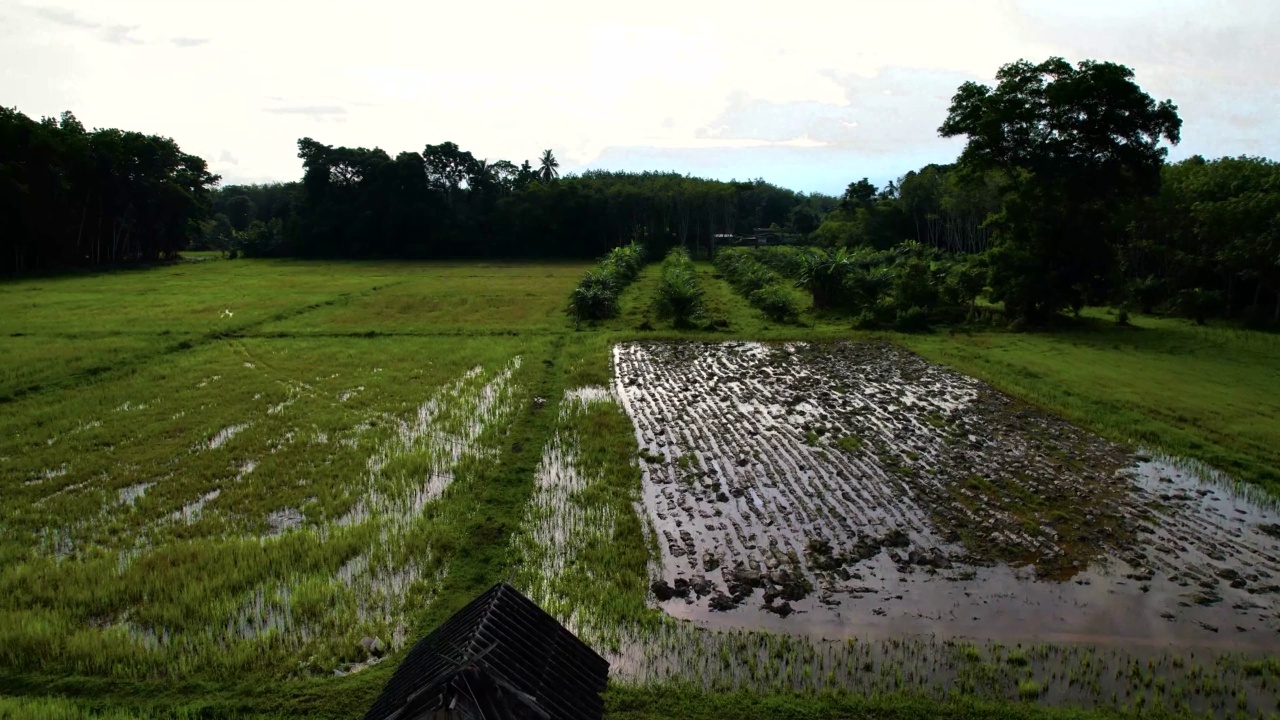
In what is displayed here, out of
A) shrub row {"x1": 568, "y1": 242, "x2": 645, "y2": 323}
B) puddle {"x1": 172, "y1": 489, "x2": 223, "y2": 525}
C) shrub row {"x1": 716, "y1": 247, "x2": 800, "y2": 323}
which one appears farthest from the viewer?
shrub row {"x1": 716, "y1": 247, "x2": 800, "y2": 323}

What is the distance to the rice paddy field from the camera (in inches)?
241

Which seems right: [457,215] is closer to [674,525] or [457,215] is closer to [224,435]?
[224,435]

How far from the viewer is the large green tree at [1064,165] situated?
20578 millimetres

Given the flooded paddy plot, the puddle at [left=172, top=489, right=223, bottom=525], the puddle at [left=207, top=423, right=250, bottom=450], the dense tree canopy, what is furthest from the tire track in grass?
the dense tree canopy

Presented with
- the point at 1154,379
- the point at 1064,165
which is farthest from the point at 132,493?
the point at 1064,165

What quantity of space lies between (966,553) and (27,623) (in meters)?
9.03

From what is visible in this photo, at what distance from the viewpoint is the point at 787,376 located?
17.0m

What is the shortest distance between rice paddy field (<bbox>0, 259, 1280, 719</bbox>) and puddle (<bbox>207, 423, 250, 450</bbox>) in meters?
0.15

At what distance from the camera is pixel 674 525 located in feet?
30.0

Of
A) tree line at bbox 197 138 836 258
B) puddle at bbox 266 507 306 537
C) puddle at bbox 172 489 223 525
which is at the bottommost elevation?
puddle at bbox 266 507 306 537

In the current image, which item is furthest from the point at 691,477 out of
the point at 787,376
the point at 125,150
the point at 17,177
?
the point at 125,150

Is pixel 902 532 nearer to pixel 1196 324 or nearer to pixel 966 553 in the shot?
pixel 966 553

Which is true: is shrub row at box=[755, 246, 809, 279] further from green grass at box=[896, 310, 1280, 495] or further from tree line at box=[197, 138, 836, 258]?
green grass at box=[896, 310, 1280, 495]

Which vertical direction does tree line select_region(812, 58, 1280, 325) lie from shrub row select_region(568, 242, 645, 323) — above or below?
above
